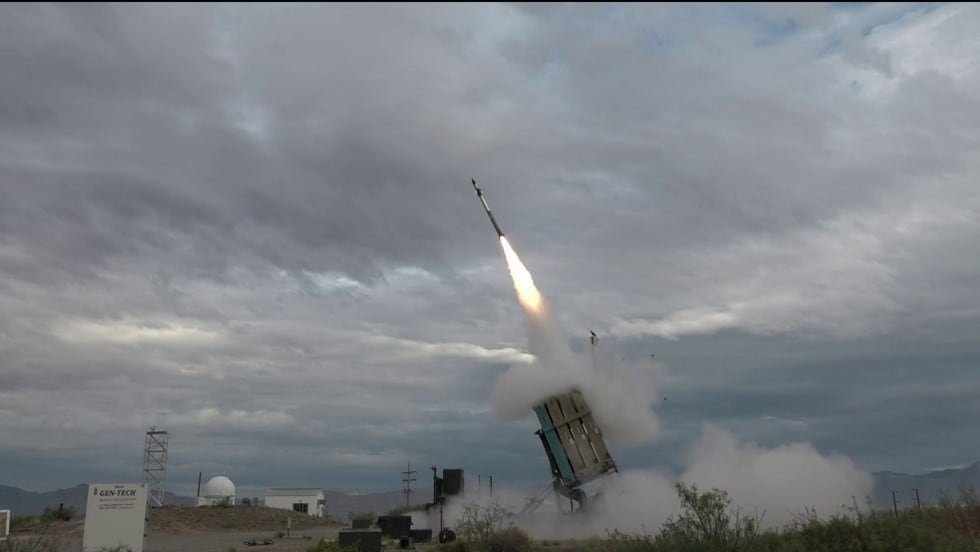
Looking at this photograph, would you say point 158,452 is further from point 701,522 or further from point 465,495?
point 701,522

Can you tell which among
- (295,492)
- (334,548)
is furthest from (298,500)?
(334,548)

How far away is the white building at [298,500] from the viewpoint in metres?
95.4

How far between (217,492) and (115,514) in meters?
67.6

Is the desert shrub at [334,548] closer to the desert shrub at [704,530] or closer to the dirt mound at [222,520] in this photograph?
the desert shrub at [704,530]

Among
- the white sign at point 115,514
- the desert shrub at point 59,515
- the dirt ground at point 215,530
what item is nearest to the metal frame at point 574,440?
the dirt ground at point 215,530

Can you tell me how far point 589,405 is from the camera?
42.9 m

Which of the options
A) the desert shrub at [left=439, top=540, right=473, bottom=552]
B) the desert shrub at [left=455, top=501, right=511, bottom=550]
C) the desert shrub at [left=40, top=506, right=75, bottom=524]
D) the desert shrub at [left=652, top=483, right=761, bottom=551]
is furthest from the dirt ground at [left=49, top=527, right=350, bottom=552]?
the desert shrub at [left=652, top=483, right=761, bottom=551]

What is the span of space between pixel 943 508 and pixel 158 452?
232 feet

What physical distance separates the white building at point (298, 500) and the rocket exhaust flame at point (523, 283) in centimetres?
5959

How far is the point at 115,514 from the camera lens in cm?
3566

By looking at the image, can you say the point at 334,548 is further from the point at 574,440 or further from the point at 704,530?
the point at 574,440

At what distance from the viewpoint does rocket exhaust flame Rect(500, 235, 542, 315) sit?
42969mm

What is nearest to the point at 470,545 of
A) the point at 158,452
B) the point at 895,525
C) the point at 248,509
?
the point at 895,525

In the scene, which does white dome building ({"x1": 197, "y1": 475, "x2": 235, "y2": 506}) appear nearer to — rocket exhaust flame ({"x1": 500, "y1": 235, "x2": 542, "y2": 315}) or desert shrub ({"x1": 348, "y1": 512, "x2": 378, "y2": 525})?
desert shrub ({"x1": 348, "y1": 512, "x2": 378, "y2": 525})
